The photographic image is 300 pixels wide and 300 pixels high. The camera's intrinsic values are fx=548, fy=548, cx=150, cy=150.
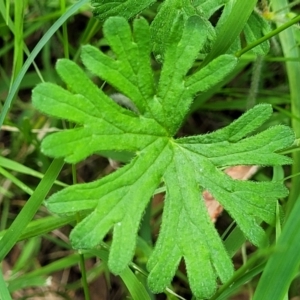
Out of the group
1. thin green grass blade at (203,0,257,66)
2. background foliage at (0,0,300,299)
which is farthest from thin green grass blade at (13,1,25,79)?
thin green grass blade at (203,0,257,66)

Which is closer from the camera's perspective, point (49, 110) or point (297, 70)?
point (49, 110)

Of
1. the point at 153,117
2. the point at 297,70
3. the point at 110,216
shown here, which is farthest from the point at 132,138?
the point at 297,70

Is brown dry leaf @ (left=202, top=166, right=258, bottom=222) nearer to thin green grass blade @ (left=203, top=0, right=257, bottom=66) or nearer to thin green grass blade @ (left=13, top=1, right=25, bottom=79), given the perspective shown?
thin green grass blade @ (left=203, top=0, right=257, bottom=66)

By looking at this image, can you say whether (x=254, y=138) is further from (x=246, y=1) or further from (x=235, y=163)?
(x=246, y=1)

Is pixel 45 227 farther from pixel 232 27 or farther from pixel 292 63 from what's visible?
pixel 292 63

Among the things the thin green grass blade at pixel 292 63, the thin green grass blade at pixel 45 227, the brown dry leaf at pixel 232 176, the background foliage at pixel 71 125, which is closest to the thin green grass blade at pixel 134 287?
the background foliage at pixel 71 125

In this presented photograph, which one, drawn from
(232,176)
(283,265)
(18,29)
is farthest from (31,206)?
(232,176)

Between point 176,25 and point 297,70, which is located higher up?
point 176,25
